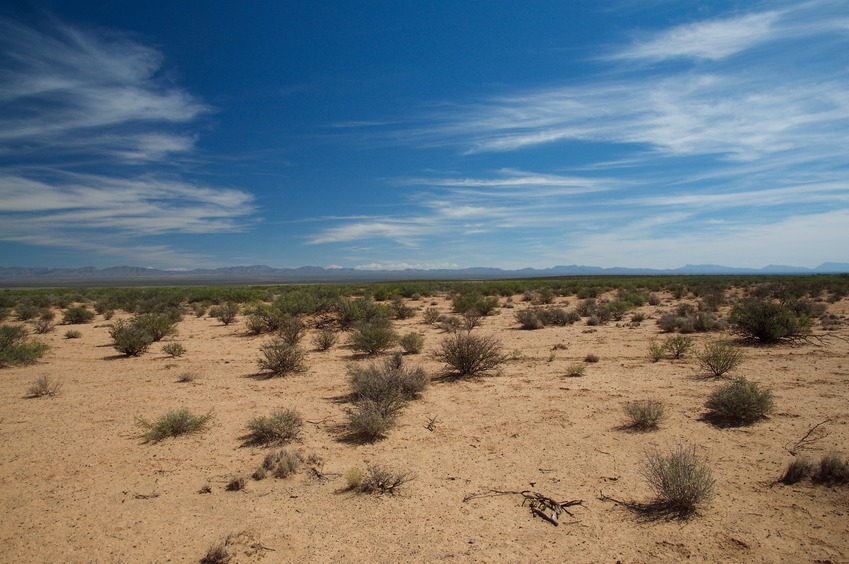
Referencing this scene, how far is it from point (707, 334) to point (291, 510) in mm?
15736

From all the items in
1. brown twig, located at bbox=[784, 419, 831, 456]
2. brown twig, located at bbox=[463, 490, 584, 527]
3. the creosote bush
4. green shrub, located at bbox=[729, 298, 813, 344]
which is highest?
green shrub, located at bbox=[729, 298, 813, 344]

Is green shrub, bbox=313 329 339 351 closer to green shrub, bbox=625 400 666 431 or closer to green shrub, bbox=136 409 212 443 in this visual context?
green shrub, bbox=136 409 212 443

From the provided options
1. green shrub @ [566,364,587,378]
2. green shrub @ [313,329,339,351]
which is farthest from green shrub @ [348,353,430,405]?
green shrub @ [313,329,339,351]

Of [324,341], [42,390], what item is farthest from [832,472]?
[42,390]

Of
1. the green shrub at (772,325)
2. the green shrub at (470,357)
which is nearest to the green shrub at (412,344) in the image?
the green shrub at (470,357)

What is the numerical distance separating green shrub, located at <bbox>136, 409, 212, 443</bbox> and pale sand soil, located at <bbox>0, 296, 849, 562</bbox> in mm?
223

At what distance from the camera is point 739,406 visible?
7082mm

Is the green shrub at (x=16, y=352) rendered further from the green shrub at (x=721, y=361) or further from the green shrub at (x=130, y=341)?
the green shrub at (x=721, y=361)

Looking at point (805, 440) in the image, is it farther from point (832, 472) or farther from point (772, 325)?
point (772, 325)

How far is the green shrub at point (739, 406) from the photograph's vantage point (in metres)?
7.06

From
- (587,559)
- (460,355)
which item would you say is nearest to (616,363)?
(460,355)

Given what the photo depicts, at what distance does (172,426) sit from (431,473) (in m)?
4.45

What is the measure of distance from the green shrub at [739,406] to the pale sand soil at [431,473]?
0.20 meters

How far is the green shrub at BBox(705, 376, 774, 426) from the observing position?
706 centimetres
